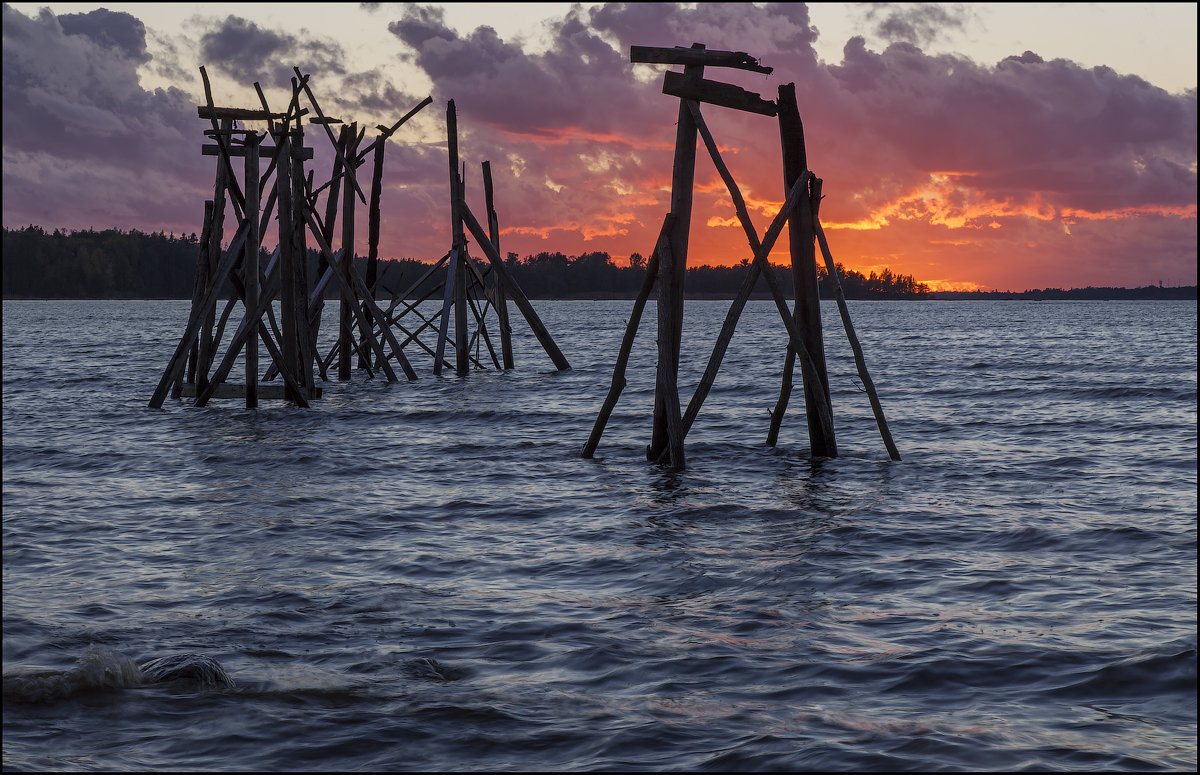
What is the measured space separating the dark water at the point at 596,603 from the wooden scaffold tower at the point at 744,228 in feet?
3.58

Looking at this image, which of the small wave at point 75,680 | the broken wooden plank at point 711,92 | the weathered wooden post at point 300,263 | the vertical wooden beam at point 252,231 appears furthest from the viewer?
the weathered wooden post at point 300,263

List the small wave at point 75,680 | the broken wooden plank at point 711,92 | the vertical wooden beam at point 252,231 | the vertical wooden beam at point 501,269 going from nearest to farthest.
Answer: the small wave at point 75,680 → the broken wooden plank at point 711,92 → the vertical wooden beam at point 252,231 → the vertical wooden beam at point 501,269

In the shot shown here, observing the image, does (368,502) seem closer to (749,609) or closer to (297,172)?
(749,609)

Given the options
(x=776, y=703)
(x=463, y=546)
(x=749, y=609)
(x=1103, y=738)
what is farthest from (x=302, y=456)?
(x=1103, y=738)

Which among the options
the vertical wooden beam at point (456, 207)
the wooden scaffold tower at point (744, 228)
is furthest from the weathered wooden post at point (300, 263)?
the wooden scaffold tower at point (744, 228)

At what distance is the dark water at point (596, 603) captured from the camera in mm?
4543

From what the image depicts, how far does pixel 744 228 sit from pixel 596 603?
5.79 m

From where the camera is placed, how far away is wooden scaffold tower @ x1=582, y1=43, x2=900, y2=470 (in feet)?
36.2

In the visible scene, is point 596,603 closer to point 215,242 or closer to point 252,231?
point 252,231

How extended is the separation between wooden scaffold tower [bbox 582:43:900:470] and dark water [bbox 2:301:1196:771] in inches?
43.0

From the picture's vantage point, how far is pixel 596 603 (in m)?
6.62

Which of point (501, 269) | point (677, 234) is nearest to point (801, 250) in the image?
point (677, 234)

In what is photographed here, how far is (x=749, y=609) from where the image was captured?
644cm

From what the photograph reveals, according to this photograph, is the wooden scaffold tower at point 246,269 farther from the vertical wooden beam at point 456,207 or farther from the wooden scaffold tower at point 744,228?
the wooden scaffold tower at point 744,228
